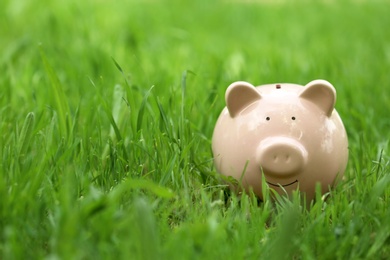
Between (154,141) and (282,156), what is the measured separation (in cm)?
45

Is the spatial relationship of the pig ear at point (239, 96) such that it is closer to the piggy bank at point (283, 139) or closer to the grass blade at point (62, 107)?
the piggy bank at point (283, 139)

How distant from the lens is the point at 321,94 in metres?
2.18

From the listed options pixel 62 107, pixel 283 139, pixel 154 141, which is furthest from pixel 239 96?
pixel 62 107

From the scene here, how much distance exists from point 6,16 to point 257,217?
3.09 metres

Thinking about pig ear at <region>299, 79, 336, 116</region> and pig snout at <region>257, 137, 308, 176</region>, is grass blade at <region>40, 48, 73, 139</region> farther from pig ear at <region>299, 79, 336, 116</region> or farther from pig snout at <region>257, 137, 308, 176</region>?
pig ear at <region>299, 79, 336, 116</region>

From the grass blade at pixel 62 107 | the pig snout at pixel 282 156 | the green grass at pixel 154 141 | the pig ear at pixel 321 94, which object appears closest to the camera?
the green grass at pixel 154 141

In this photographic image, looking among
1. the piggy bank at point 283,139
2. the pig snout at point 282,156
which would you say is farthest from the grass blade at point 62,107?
the pig snout at point 282,156

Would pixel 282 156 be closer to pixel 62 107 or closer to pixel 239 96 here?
pixel 239 96

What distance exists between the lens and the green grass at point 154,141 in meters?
1.69

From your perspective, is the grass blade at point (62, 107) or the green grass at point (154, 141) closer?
the green grass at point (154, 141)

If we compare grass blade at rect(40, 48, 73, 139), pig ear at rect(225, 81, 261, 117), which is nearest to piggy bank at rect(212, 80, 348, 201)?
pig ear at rect(225, 81, 261, 117)

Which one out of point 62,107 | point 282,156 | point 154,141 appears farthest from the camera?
point 62,107

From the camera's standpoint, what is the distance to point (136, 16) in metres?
5.17

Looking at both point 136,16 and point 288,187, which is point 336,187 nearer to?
point 288,187
